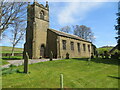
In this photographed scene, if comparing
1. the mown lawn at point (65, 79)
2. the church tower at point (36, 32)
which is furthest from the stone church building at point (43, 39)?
the mown lawn at point (65, 79)

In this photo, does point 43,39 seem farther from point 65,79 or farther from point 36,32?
point 65,79

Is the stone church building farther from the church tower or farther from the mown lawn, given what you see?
the mown lawn

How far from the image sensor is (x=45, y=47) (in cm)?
2392

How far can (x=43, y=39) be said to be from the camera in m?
23.7

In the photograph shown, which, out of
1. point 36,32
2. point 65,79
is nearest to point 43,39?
point 36,32

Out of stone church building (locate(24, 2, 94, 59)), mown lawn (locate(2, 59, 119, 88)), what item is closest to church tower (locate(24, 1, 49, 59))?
stone church building (locate(24, 2, 94, 59))

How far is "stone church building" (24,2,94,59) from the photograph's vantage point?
71.8ft

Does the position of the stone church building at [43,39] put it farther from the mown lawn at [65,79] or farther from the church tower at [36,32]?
the mown lawn at [65,79]

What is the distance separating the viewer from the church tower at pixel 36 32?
852 inches

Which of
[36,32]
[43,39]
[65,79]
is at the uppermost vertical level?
[36,32]

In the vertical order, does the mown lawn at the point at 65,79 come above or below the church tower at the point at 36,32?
below

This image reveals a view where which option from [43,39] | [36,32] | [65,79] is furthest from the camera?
[43,39]

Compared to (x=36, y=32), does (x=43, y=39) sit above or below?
below

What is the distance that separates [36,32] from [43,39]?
8.41 ft
